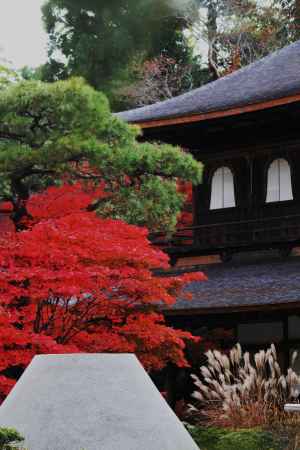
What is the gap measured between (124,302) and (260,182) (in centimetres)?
633

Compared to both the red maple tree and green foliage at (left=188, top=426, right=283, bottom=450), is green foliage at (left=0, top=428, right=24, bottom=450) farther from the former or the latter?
green foliage at (left=188, top=426, right=283, bottom=450)

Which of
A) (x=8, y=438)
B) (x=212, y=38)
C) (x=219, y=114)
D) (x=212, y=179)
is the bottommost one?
(x=8, y=438)

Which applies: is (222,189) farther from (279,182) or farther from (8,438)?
(8,438)

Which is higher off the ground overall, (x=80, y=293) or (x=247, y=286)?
(x=247, y=286)

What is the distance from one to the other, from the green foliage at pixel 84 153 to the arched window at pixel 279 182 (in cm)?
274

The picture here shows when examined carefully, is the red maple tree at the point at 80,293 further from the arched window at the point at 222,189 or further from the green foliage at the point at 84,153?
the arched window at the point at 222,189

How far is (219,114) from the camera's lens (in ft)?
63.1

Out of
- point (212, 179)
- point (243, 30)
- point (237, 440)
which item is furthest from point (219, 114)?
point (243, 30)

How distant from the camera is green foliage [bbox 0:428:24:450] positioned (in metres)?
7.47

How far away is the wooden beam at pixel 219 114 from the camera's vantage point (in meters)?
18.2

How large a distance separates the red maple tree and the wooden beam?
4.13 meters

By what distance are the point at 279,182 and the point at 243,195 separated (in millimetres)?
927

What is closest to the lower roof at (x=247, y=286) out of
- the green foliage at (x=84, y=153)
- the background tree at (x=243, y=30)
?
the green foliage at (x=84, y=153)

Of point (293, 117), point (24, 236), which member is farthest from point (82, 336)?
point (293, 117)
